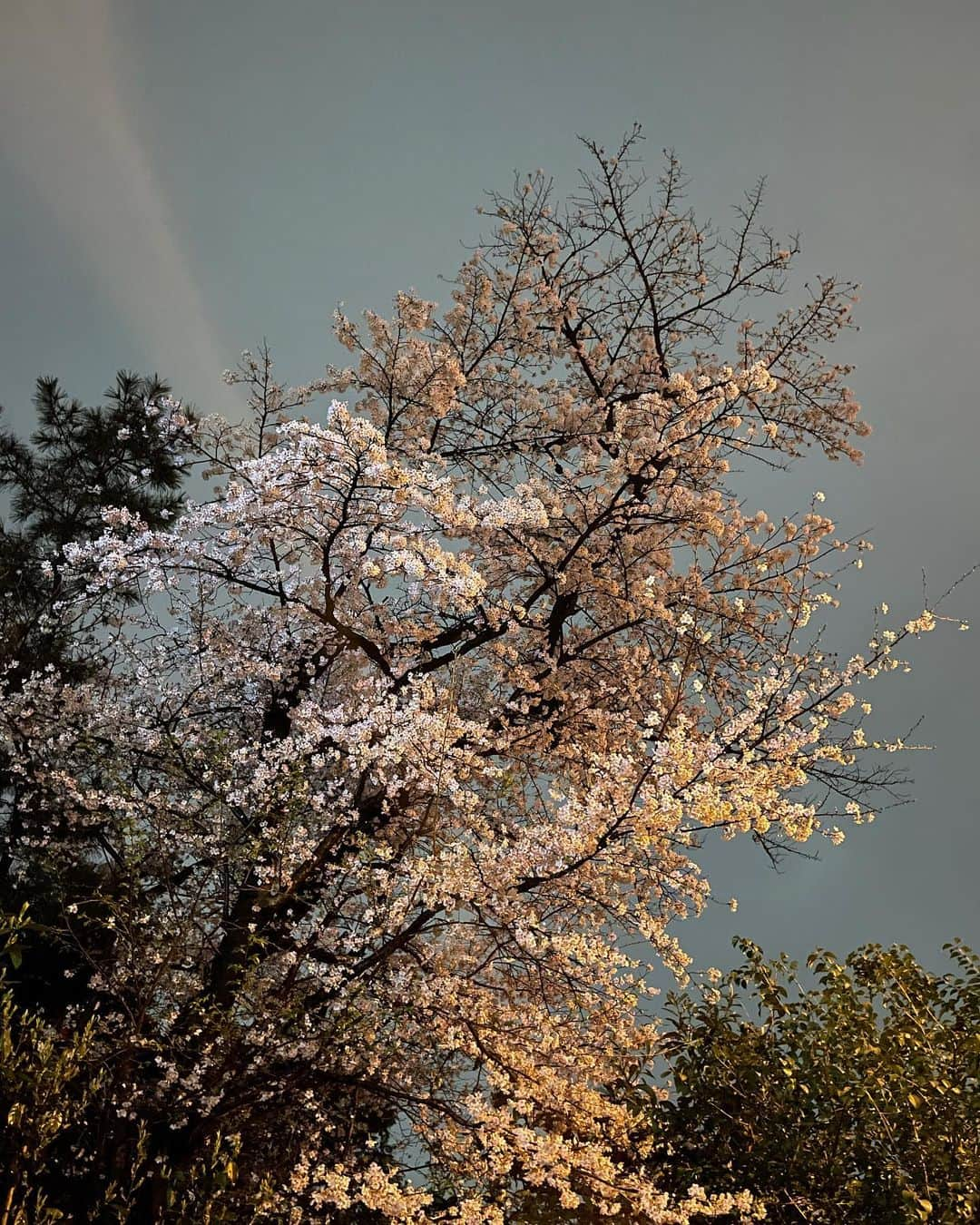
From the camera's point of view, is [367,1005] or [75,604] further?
[75,604]

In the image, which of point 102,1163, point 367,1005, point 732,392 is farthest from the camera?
point 732,392

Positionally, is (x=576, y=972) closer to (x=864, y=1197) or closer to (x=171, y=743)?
(x=864, y=1197)

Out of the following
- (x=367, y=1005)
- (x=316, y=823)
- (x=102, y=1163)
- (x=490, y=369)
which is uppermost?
(x=490, y=369)

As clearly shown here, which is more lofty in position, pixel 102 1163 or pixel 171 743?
pixel 171 743

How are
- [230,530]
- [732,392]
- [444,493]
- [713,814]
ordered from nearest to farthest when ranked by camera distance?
[713,814], [444,493], [732,392], [230,530]

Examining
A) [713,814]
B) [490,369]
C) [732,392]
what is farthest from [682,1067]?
[490,369]

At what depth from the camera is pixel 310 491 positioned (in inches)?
225

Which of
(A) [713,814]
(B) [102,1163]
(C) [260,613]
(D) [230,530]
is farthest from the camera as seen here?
(C) [260,613]

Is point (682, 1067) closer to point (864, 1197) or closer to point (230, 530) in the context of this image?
point (864, 1197)

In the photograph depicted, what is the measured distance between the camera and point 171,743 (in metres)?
5.98

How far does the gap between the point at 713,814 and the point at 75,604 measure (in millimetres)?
6297

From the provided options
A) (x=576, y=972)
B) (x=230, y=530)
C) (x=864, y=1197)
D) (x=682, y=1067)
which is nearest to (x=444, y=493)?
(x=230, y=530)

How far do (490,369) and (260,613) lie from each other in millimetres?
2630

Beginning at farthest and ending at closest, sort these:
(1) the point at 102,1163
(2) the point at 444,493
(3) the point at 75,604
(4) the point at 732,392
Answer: (3) the point at 75,604, (4) the point at 732,392, (2) the point at 444,493, (1) the point at 102,1163
